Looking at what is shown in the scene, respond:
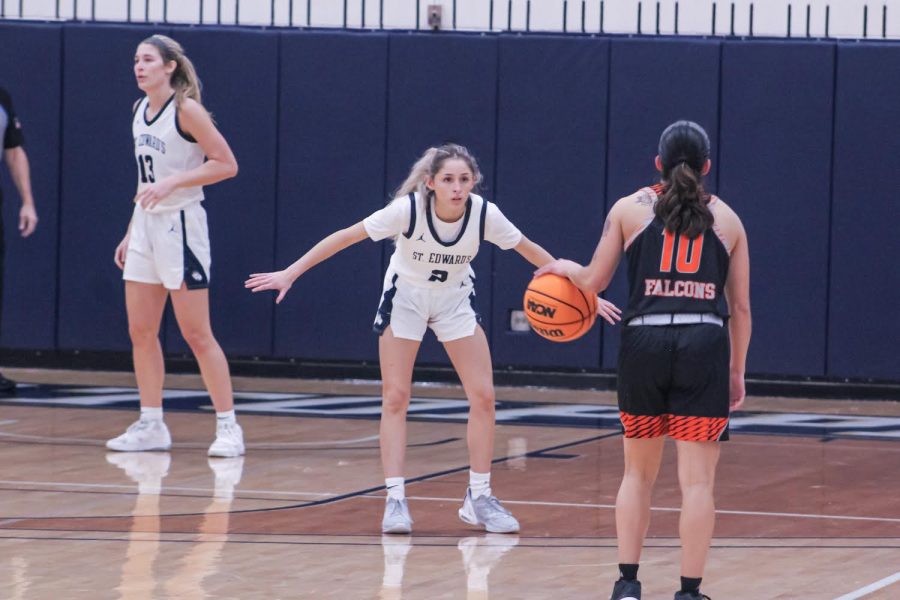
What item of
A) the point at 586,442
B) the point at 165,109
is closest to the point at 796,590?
the point at 586,442

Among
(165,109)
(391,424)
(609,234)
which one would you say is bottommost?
(391,424)

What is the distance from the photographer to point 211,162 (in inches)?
336

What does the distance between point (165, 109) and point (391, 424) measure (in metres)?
2.67

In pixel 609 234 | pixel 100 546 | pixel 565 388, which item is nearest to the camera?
pixel 609 234

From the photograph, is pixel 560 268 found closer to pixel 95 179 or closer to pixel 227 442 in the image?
pixel 227 442

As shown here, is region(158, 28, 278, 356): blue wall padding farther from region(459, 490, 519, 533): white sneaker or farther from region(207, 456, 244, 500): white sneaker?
region(459, 490, 519, 533): white sneaker

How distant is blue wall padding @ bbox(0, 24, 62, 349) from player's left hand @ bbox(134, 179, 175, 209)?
4595mm

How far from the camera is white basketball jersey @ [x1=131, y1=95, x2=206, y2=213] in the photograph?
28.4ft

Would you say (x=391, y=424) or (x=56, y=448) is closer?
(x=391, y=424)

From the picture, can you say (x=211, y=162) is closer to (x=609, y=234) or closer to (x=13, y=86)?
(x=609, y=234)

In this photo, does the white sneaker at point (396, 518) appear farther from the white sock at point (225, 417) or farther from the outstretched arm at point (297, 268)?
the white sock at point (225, 417)

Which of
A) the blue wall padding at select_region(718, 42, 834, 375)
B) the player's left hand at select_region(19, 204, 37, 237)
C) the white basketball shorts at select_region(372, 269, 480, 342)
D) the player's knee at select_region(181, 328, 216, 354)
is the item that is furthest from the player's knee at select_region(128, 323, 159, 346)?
the blue wall padding at select_region(718, 42, 834, 375)

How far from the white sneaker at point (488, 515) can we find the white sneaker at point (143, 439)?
259 centimetres

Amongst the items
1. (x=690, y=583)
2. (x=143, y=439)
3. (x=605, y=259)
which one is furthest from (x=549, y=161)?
(x=690, y=583)
